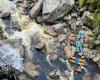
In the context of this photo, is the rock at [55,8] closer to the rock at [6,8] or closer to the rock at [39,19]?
the rock at [39,19]

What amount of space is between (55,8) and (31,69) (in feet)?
9.11

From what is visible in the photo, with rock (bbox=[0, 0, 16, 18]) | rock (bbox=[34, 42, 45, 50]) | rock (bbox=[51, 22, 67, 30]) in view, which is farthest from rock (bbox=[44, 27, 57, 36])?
rock (bbox=[0, 0, 16, 18])

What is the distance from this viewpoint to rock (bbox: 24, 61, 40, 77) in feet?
37.4

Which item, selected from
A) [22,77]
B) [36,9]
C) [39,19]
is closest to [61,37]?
[39,19]

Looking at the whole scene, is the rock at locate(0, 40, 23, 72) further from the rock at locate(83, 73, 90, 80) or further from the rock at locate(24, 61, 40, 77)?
the rock at locate(83, 73, 90, 80)

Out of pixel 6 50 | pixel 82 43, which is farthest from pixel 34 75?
pixel 82 43

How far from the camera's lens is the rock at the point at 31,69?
11391mm

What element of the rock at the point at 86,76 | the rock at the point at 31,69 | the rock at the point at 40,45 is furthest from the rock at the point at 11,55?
the rock at the point at 86,76

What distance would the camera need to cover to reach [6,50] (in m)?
11.8

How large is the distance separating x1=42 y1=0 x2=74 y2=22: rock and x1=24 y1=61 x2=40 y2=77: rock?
212 centimetres

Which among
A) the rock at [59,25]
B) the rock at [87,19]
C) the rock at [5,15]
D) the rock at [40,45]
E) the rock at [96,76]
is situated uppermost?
the rock at [5,15]

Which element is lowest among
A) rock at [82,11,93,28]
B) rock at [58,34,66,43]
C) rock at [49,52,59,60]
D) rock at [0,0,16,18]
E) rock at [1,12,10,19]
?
rock at [49,52,59,60]

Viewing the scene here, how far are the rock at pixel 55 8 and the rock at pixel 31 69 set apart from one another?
83.4 inches

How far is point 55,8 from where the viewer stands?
42.4 ft
